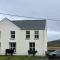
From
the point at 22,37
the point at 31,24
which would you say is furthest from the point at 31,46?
the point at 31,24

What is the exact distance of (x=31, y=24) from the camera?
6869 centimetres

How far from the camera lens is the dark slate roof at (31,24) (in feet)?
219

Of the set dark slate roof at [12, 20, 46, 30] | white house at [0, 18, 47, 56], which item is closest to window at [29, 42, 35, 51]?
white house at [0, 18, 47, 56]

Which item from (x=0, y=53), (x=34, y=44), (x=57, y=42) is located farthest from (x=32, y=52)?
(x=57, y=42)

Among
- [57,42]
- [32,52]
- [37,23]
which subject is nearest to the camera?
[32,52]

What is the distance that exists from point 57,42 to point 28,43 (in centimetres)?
7063

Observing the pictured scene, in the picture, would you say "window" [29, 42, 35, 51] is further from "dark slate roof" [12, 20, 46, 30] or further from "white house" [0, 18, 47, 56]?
"dark slate roof" [12, 20, 46, 30]

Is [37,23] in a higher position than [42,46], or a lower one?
higher

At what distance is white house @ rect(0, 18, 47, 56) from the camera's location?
65.8m

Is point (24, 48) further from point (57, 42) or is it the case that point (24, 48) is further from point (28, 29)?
point (57, 42)

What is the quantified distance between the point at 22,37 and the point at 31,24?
12.8 ft

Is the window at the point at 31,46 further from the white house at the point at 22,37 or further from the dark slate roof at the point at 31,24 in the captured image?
the dark slate roof at the point at 31,24

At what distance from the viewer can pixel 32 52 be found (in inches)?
2505

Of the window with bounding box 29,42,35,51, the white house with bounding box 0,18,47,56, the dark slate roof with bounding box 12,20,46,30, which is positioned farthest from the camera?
the dark slate roof with bounding box 12,20,46,30
